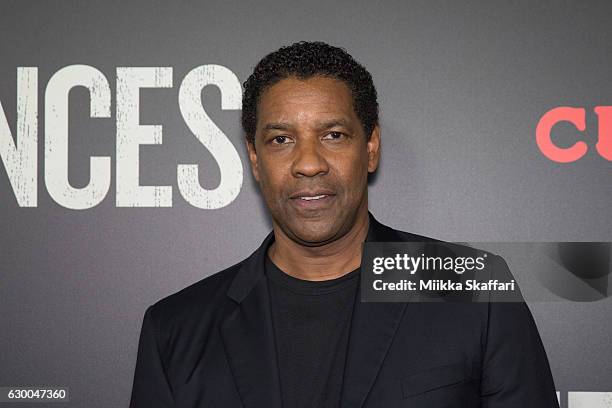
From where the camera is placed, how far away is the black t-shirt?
51.7 inches

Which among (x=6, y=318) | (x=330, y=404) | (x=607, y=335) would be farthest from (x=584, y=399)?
(x=6, y=318)

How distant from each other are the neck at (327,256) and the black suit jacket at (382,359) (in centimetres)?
8

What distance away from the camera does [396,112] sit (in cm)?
183

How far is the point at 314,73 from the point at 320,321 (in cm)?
52

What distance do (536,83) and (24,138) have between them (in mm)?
1418

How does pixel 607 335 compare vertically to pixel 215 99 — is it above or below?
below

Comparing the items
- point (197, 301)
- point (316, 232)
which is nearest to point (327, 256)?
point (316, 232)

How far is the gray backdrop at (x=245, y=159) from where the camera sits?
71.0 inches

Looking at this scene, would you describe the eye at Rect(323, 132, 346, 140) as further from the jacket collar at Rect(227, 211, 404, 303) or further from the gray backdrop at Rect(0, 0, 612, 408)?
the gray backdrop at Rect(0, 0, 612, 408)

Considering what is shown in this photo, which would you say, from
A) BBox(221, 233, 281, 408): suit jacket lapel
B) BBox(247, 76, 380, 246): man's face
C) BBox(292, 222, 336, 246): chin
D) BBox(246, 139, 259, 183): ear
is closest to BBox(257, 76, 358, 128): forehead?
BBox(247, 76, 380, 246): man's face

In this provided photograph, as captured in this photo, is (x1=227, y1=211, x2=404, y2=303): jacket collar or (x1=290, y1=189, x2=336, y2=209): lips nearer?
(x1=290, y1=189, x2=336, y2=209): lips

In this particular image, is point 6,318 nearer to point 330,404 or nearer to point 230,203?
point 230,203

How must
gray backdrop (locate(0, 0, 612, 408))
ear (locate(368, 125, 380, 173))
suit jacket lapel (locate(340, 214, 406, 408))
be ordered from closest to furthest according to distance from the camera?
suit jacket lapel (locate(340, 214, 406, 408))
ear (locate(368, 125, 380, 173))
gray backdrop (locate(0, 0, 612, 408))

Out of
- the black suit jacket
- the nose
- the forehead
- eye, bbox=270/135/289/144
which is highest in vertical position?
the forehead
